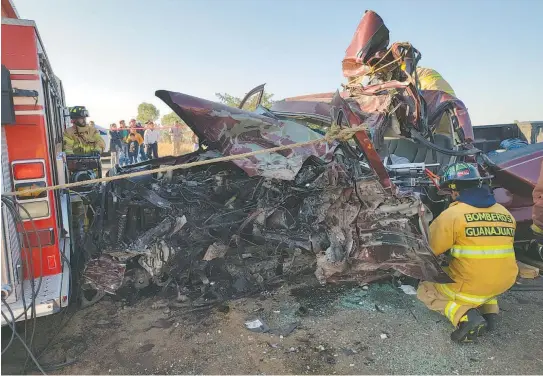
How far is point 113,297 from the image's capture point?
3523 mm

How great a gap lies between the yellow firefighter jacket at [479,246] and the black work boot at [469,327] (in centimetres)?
13

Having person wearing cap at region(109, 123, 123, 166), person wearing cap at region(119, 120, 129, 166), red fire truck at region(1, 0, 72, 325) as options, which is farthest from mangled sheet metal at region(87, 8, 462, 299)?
person wearing cap at region(109, 123, 123, 166)

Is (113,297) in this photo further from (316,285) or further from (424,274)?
(424,274)

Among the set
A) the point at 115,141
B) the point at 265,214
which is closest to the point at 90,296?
the point at 265,214

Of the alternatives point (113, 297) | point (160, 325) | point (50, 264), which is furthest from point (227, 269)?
point (50, 264)

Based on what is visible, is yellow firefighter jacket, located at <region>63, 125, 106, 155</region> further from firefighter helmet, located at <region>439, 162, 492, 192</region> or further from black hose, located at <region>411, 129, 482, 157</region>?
firefighter helmet, located at <region>439, 162, 492, 192</region>

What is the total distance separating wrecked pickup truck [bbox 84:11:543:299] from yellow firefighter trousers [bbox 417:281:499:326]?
236mm

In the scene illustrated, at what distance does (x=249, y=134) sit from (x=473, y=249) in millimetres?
2045

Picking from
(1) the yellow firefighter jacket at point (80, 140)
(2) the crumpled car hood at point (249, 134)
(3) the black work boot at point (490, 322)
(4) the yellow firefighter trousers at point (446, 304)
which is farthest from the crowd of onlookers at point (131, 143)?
(3) the black work boot at point (490, 322)

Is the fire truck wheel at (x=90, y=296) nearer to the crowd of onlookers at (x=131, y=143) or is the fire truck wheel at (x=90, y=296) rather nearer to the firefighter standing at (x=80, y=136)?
the firefighter standing at (x=80, y=136)

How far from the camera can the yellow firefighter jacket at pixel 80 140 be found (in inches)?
220

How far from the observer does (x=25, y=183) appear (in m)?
2.66

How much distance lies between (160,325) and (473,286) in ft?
7.92

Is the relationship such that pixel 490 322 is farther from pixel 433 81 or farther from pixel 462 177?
pixel 433 81
